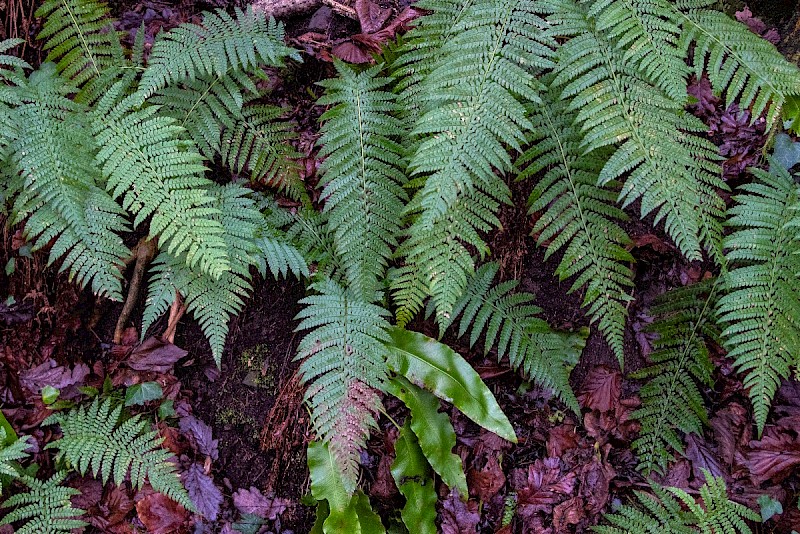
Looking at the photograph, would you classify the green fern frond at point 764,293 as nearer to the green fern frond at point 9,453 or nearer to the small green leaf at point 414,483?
the small green leaf at point 414,483

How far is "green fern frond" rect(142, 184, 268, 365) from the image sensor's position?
3.29 metres

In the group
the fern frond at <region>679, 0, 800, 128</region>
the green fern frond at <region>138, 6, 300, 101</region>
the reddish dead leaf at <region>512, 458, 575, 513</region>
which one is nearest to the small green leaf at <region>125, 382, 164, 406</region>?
the green fern frond at <region>138, 6, 300, 101</region>

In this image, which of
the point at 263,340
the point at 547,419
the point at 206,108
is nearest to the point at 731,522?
the point at 547,419

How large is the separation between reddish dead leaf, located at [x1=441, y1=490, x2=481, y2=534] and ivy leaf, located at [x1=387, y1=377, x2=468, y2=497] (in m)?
0.09

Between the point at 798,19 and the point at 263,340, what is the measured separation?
386 cm

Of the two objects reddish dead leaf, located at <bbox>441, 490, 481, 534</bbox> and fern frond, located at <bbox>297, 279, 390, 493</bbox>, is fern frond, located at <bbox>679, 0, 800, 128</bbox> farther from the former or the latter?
reddish dead leaf, located at <bbox>441, 490, 481, 534</bbox>

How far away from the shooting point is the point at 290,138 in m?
3.67

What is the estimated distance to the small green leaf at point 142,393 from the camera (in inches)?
145

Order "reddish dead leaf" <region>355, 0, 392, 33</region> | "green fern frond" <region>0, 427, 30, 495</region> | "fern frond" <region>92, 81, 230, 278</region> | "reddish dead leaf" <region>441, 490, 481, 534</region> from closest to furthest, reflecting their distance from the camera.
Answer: "fern frond" <region>92, 81, 230, 278</region> < "green fern frond" <region>0, 427, 30, 495</region> < "reddish dead leaf" <region>441, 490, 481, 534</region> < "reddish dead leaf" <region>355, 0, 392, 33</region>

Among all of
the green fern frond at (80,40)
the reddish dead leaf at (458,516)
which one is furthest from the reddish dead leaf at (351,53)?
the reddish dead leaf at (458,516)

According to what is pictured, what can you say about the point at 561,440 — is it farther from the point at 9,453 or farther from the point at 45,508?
the point at 9,453

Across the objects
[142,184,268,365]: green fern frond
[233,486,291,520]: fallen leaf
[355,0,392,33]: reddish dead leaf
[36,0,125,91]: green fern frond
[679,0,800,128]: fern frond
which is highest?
[679,0,800,128]: fern frond

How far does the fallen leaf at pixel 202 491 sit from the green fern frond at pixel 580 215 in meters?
2.42

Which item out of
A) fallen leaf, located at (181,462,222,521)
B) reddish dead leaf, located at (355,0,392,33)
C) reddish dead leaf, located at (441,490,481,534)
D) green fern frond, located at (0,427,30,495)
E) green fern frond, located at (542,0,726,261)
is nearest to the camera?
green fern frond, located at (542,0,726,261)
